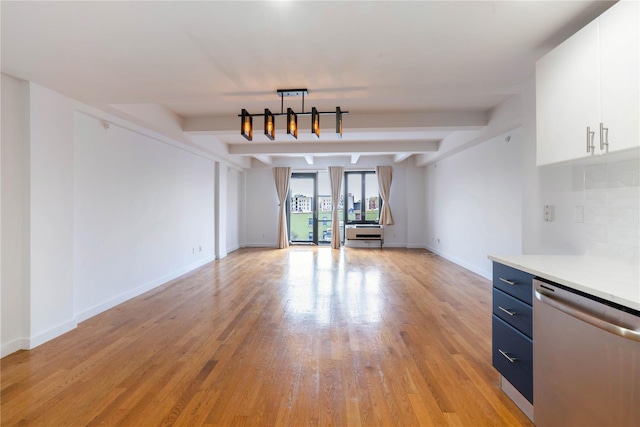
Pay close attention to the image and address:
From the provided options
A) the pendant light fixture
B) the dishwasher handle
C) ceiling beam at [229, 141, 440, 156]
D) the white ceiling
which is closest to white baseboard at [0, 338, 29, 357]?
the white ceiling

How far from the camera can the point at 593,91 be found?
1.61 meters

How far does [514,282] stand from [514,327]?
278 millimetres

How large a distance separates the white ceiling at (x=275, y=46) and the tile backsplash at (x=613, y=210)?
0.94 m

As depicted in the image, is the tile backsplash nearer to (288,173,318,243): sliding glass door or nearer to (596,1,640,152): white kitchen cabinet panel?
(596,1,640,152): white kitchen cabinet panel

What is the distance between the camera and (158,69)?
2.49m

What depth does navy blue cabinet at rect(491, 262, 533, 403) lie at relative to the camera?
168 cm

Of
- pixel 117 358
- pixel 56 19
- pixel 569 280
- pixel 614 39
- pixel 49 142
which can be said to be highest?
pixel 56 19

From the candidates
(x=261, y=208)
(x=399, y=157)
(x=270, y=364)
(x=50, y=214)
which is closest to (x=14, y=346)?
(x=50, y=214)

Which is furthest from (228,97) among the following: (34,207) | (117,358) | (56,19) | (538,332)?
(538,332)

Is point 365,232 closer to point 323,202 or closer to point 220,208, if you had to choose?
point 323,202

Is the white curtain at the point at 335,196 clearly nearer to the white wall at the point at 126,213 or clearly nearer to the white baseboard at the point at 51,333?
the white wall at the point at 126,213

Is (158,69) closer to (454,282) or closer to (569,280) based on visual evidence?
(569,280)

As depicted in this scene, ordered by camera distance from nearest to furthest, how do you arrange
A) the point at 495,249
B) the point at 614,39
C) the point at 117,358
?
the point at 614,39
the point at 117,358
the point at 495,249

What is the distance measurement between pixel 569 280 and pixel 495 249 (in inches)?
153
